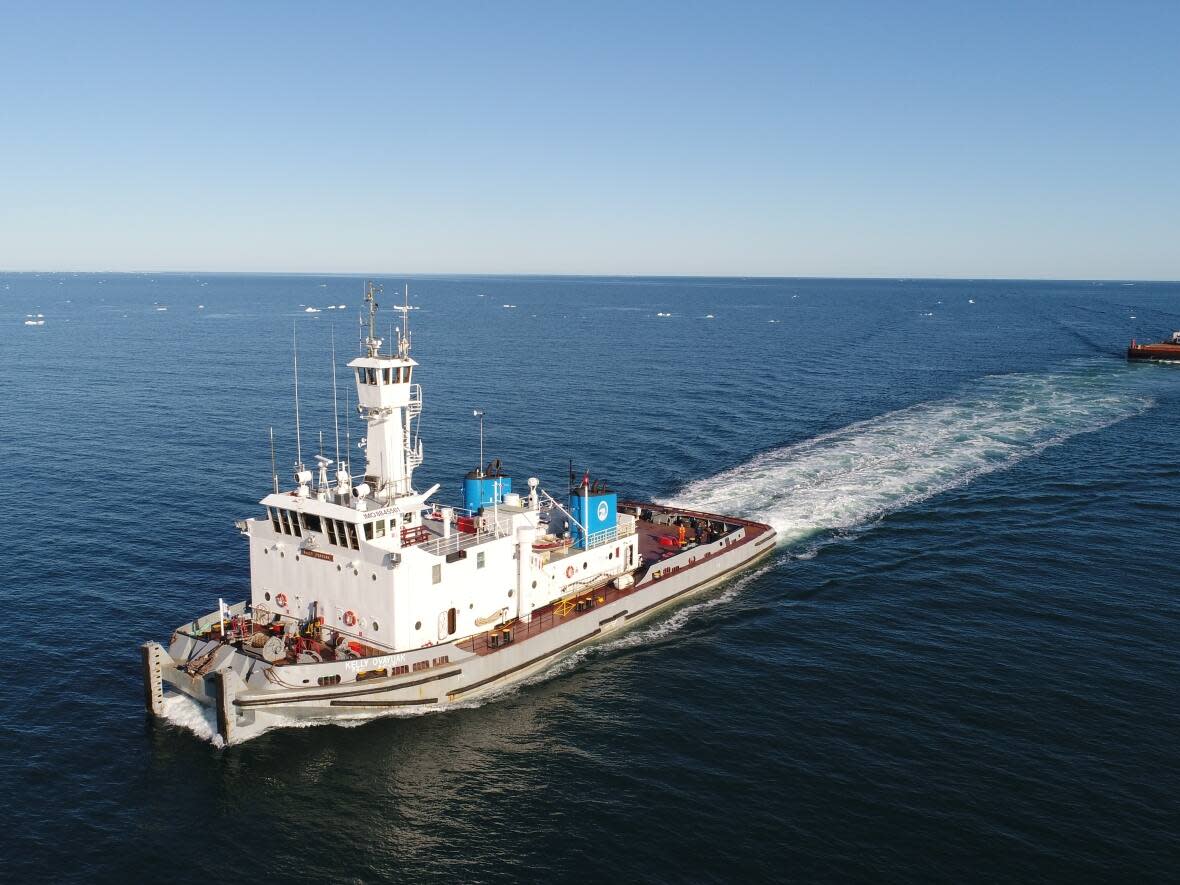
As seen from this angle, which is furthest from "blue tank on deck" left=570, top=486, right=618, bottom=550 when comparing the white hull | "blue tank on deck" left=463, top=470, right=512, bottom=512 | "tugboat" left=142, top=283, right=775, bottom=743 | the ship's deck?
the white hull

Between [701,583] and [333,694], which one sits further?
[701,583]

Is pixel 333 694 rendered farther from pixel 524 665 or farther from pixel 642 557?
pixel 642 557

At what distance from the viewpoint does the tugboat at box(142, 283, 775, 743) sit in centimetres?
3509

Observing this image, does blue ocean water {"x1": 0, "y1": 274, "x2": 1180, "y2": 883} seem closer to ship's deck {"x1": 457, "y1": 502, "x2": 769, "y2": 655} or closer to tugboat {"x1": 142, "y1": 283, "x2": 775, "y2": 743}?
tugboat {"x1": 142, "y1": 283, "x2": 775, "y2": 743}

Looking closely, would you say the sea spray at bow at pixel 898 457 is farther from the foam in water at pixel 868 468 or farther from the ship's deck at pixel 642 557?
the ship's deck at pixel 642 557

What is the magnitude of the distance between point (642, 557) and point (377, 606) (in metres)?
19.2

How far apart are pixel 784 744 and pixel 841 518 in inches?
1161

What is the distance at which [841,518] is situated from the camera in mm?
60531

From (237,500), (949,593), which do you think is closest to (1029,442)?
(949,593)

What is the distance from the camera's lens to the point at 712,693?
37750mm

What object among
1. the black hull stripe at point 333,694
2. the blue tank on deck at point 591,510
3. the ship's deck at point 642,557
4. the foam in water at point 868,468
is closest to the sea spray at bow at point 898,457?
the foam in water at point 868,468

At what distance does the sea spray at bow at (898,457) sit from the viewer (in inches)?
2479

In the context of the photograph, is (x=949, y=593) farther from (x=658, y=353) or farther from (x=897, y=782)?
(x=658, y=353)

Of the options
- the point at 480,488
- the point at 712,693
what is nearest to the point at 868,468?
the point at 480,488
